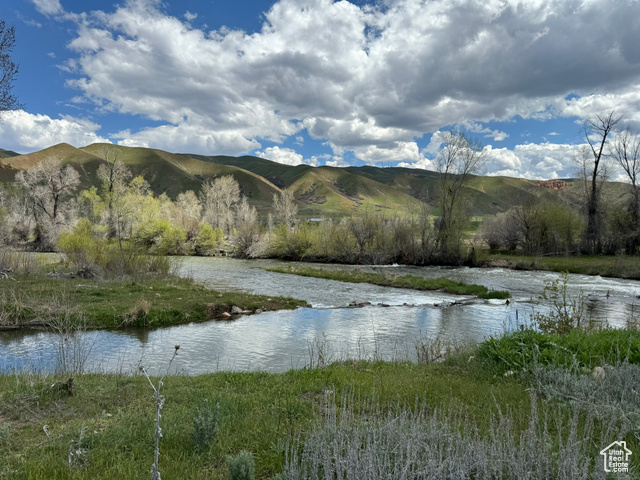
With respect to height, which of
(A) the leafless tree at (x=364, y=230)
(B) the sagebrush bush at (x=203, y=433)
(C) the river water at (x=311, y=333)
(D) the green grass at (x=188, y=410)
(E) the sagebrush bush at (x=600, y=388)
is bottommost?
(C) the river water at (x=311, y=333)

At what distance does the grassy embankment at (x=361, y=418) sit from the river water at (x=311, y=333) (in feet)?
7.83

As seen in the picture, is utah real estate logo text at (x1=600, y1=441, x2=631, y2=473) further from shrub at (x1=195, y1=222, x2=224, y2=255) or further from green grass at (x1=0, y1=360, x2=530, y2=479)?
shrub at (x1=195, y1=222, x2=224, y2=255)

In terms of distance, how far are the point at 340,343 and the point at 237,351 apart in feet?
12.5

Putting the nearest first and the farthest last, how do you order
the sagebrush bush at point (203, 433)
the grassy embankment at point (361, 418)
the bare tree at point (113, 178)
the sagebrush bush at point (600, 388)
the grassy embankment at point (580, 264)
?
the grassy embankment at point (361, 418) → the sagebrush bush at point (203, 433) → the sagebrush bush at point (600, 388) → the bare tree at point (113, 178) → the grassy embankment at point (580, 264)

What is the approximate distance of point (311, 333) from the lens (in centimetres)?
1602

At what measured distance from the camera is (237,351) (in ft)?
43.8

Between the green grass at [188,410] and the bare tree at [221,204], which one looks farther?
the bare tree at [221,204]

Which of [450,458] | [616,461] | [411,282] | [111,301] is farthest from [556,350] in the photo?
[411,282]

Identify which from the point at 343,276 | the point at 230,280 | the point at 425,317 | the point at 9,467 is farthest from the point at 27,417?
the point at 343,276

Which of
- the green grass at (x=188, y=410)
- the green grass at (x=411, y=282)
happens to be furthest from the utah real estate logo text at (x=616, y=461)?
the green grass at (x=411, y=282)

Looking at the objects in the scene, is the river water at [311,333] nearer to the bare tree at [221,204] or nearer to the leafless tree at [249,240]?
the leafless tree at [249,240]

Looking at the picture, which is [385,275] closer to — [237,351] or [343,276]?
[343,276]

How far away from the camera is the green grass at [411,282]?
1078 inches

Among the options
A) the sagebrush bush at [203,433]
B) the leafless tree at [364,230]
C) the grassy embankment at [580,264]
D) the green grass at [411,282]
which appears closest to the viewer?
the sagebrush bush at [203,433]
